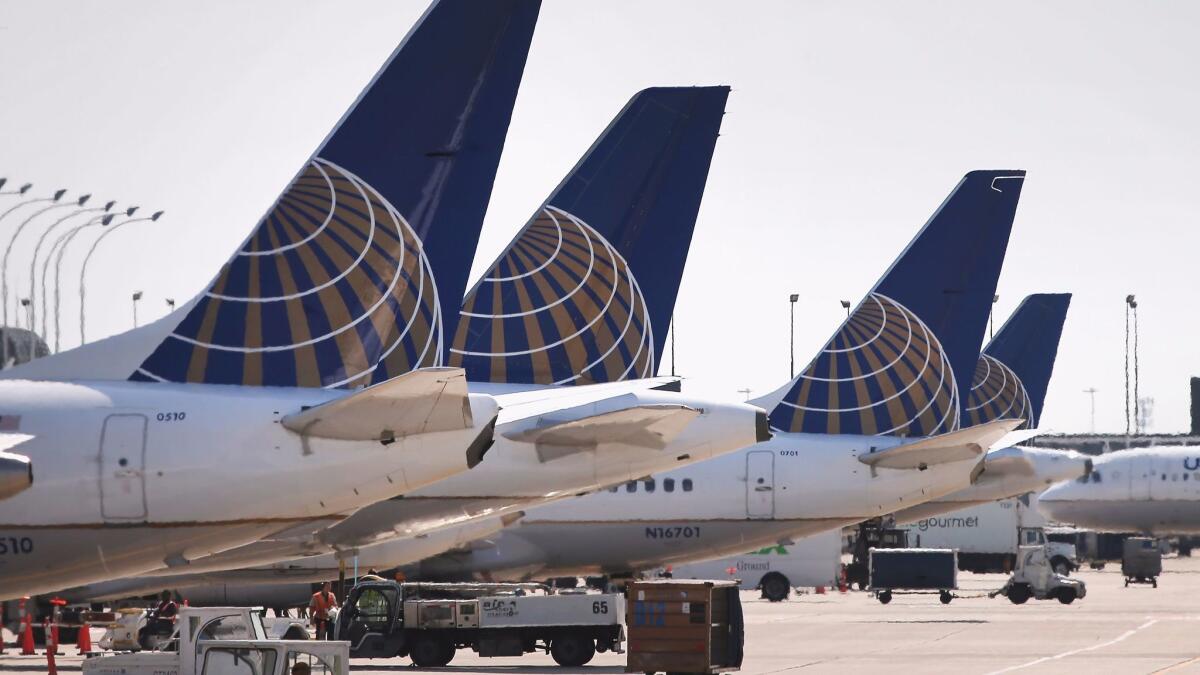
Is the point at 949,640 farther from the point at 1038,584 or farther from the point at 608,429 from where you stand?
the point at 1038,584

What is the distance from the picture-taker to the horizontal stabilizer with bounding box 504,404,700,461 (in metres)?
26.0

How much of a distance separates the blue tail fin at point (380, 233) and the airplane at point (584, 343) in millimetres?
4304

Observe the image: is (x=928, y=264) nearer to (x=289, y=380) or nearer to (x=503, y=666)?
(x=503, y=666)

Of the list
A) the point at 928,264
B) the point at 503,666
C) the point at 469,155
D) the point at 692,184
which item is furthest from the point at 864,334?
the point at 469,155

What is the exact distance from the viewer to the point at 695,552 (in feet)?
129

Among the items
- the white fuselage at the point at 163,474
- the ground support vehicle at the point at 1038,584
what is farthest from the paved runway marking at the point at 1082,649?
the white fuselage at the point at 163,474

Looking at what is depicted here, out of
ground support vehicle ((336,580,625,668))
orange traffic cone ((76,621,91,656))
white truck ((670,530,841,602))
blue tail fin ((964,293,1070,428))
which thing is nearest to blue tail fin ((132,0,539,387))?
ground support vehicle ((336,580,625,668))

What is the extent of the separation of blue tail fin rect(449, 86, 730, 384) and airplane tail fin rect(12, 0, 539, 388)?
31.1 ft

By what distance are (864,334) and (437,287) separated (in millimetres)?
22246

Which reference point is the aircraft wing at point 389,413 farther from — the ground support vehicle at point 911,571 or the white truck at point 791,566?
the white truck at point 791,566

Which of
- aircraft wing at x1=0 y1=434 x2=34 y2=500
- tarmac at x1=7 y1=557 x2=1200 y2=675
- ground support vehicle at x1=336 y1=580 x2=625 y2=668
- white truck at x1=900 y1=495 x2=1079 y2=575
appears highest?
aircraft wing at x1=0 y1=434 x2=34 y2=500

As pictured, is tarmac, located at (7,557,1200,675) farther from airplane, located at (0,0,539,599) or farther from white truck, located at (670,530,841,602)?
airplane, located at (0,0,539,599)

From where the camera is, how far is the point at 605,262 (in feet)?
110

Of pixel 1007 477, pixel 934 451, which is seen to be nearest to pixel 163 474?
pixel 934 451
